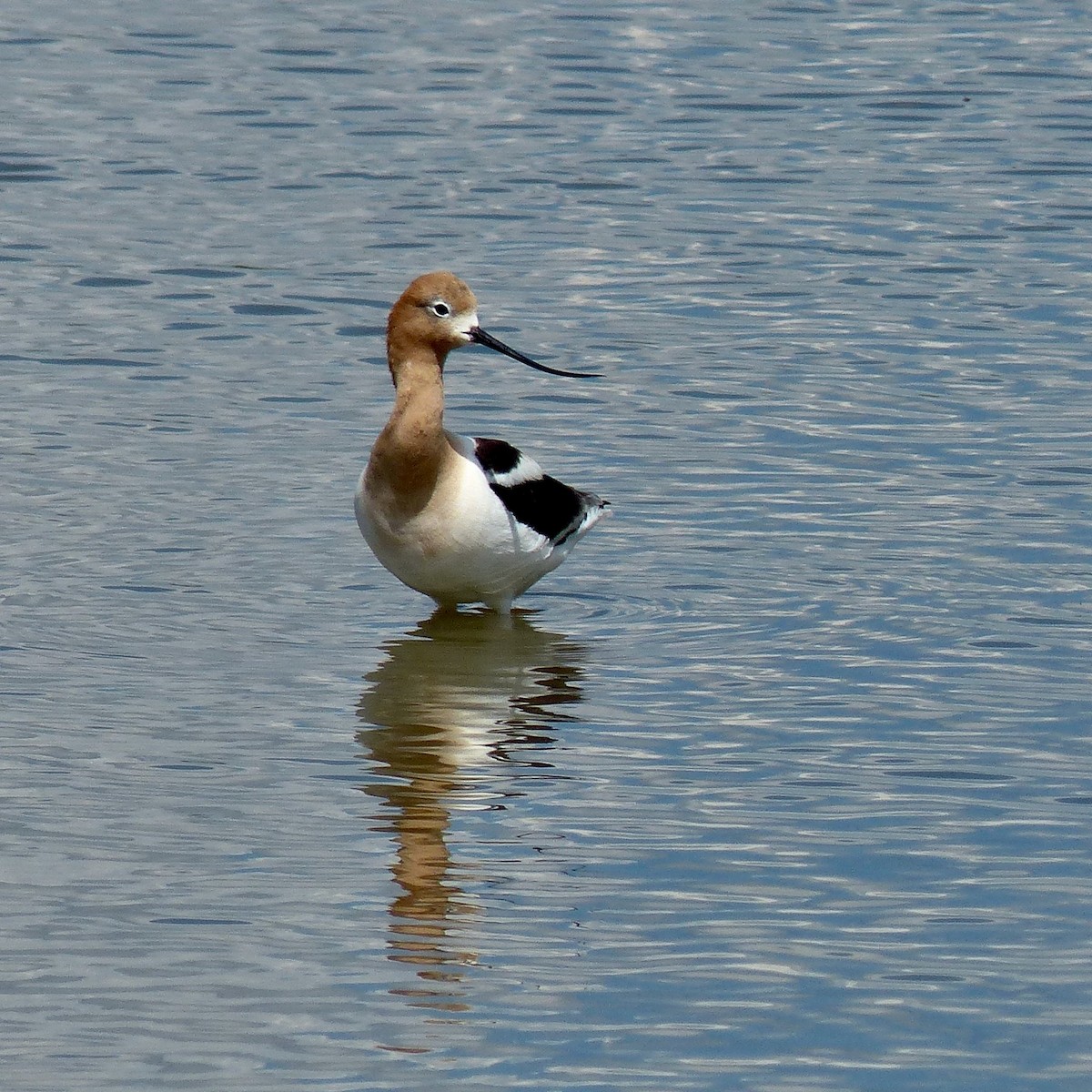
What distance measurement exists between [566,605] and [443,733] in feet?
5.89

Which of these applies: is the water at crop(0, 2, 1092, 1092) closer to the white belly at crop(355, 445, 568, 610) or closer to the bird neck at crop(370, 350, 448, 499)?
the white belly at crop(355, 445, 568, 610)

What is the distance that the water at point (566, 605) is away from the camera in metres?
6.16

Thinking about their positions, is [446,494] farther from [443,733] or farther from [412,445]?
[443,733]

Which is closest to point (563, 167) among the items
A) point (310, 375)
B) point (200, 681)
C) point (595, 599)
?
point (310, 375)

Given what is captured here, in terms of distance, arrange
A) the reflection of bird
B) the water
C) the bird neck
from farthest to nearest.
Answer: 1. the bird neck
2. the reflection of bird
3. the water

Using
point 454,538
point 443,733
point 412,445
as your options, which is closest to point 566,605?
point 454,538

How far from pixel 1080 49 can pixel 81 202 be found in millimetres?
9878

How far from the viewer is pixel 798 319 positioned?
1414 cm

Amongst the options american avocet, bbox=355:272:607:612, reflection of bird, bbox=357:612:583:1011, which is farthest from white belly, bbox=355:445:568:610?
reflection of bird, bbox=357:612:583:1011

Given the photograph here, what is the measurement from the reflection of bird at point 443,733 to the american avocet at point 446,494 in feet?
0.79

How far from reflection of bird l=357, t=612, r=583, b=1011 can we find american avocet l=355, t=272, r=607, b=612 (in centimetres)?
24

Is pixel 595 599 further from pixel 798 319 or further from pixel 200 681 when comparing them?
pixel 798 319

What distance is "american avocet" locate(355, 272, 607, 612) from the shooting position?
9.48 metres

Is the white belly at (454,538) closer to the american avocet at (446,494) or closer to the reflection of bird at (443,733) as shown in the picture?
the american avocet at (446,494)
